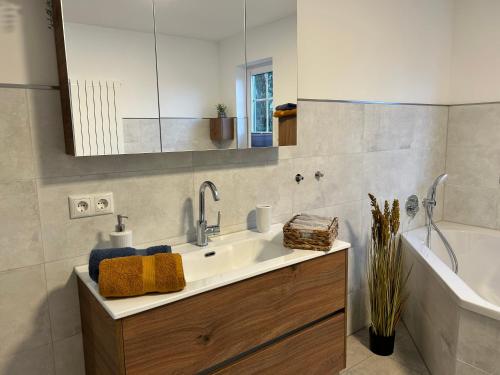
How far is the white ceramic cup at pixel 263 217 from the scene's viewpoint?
191 centimetres

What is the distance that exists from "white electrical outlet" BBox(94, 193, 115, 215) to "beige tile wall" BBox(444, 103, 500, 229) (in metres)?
2.51

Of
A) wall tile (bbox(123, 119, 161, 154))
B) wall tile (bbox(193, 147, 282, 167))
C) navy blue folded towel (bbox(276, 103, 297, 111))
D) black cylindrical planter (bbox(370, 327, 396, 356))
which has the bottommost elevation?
black cylindrical planter (bbox(370, 327, 396, 356))

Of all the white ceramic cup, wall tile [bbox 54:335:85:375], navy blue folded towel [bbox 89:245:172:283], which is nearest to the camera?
navy blue folded towel [bbox 89:245:172:283]

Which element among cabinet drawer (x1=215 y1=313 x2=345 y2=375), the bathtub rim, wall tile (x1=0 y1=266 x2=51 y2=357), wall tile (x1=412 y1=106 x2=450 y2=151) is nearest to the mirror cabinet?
wall tile (x1=0 y1=266 x2=51 y2=357)

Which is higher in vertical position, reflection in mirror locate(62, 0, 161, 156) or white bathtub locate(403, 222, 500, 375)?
reflection in mirror locate(62, 0, 161, 156)

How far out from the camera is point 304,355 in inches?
68.2

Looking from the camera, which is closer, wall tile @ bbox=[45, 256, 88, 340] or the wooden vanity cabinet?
the wooden vanity cabinet

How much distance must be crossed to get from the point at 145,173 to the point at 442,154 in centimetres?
231

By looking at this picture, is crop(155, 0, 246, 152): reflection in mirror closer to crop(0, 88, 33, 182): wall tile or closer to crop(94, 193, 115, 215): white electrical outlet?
crop(94, 193, 115, 215): white electrical outlet

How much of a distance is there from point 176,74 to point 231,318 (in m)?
0.97

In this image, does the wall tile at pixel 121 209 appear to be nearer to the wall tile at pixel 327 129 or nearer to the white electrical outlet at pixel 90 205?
the white electrical outlet at pixel 90 205

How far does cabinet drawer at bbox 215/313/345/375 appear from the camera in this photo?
1.54m

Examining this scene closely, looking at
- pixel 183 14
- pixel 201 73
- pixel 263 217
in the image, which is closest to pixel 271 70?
pixel 201 73

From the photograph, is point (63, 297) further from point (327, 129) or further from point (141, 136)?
point (327, 129)
